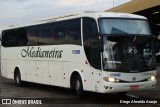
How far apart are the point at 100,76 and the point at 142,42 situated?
191 cm

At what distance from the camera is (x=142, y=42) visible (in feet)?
49.0

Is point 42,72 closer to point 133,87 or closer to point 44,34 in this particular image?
point 44,34

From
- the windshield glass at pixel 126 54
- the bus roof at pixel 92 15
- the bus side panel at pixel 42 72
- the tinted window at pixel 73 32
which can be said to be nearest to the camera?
the windshield glass at pixel 126 54

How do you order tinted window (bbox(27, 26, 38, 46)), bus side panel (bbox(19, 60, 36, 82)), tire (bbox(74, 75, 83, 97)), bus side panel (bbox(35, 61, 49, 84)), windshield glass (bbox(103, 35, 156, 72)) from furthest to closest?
bus side panel (bbox(19, 60, 36, 82))
tinted window (bbox(27, 26, 38, 46))
bus side panel (bbox(35, 61, 49, 84))
tire (bbox(74, 75, 83, 97))
windshield glass (bbox(103, 35, 156, 72))

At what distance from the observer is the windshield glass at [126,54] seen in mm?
14227

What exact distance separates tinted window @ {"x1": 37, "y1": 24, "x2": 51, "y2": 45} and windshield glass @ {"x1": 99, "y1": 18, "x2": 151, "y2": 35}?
4.29 metres

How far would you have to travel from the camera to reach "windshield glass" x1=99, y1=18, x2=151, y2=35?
1472 cm

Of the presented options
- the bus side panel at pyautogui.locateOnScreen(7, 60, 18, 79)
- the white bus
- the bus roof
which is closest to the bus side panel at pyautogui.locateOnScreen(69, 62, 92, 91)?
the white bus

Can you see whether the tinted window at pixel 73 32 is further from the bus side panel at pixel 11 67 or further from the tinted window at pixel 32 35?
the bus side panel at pixel 11 67

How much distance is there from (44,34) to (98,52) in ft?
17.0

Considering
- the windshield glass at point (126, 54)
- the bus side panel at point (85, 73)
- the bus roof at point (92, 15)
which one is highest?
the bus roof at point (92, 15)

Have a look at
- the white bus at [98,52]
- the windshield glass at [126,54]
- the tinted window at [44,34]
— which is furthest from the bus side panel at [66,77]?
the windshield glass at [126,54]

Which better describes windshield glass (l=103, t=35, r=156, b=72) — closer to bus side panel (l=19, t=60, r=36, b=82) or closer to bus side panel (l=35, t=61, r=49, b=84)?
bus side panel (l=35, t=61, r=49, b=84)

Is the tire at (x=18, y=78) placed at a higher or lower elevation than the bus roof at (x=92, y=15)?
lower
